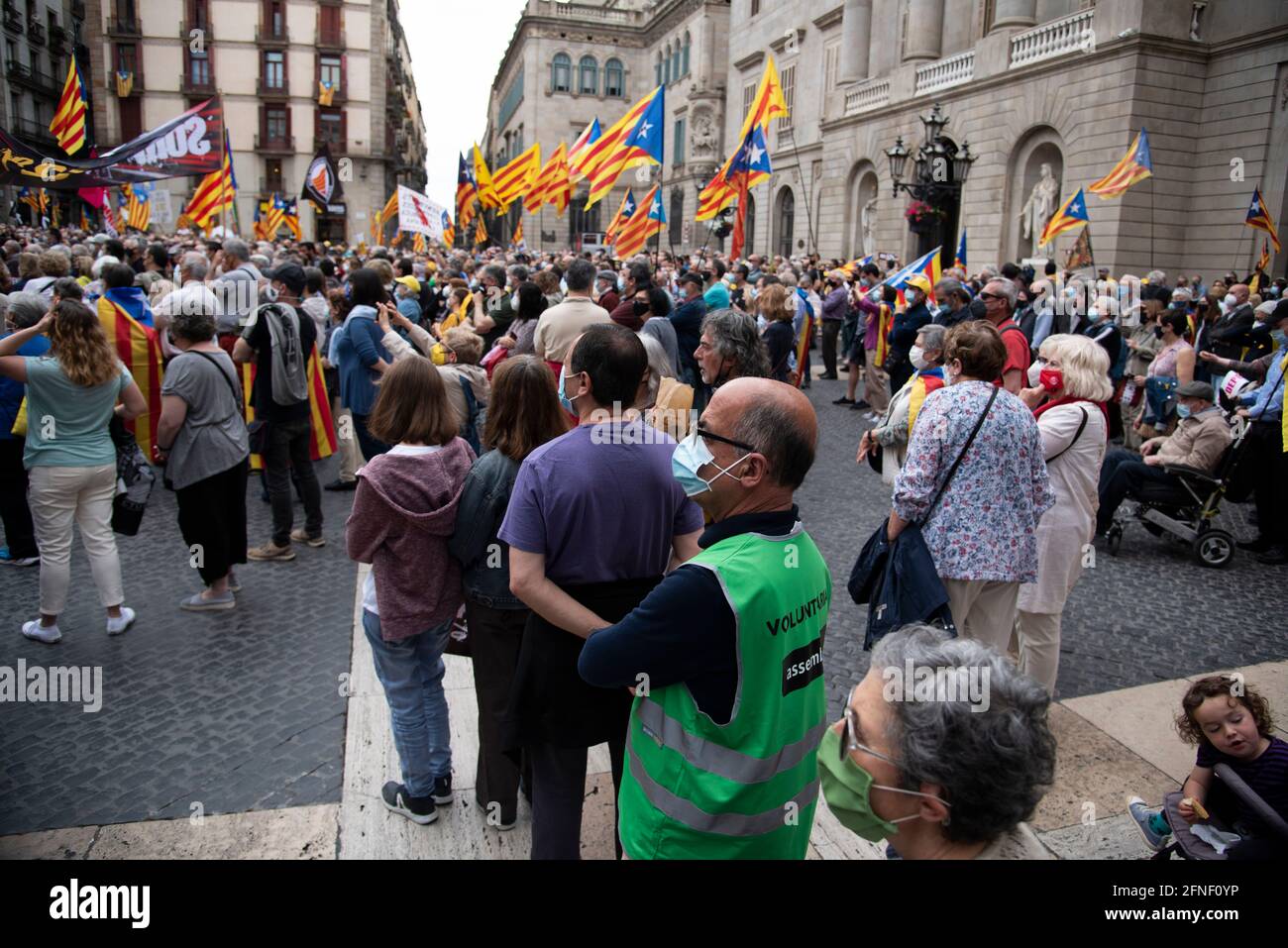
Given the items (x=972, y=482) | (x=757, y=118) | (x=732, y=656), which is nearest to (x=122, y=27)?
(x=757, y=118)

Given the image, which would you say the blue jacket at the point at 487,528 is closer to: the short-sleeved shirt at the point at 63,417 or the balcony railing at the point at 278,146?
the short-sleeved shirt at the point at 63,417

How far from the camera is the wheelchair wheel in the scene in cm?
648

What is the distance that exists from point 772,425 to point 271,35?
5566 cm

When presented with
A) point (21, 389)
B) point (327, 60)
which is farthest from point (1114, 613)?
point (327, 60)

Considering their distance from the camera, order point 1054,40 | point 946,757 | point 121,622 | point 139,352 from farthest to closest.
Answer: point 1054,40 → point 139,352 → point 121,622 → point 946,757

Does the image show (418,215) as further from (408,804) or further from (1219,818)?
(1219,818)

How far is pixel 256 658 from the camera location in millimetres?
4598

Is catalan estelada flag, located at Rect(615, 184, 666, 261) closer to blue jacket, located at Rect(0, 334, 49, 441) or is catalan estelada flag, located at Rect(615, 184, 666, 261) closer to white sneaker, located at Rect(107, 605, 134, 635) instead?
blue jacket, located at Rect(0, 334, 49, 441)

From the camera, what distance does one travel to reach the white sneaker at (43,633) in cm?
465

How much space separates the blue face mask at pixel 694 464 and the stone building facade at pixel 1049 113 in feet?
60.6

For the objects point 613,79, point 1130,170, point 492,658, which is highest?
point 613,79

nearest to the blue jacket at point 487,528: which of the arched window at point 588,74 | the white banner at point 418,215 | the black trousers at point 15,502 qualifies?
the black trousers at point 15,502

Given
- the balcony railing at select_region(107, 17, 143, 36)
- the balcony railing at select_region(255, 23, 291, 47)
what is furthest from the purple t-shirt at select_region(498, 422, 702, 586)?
the balcony railing at select_region(107, 17, 143, 36)
